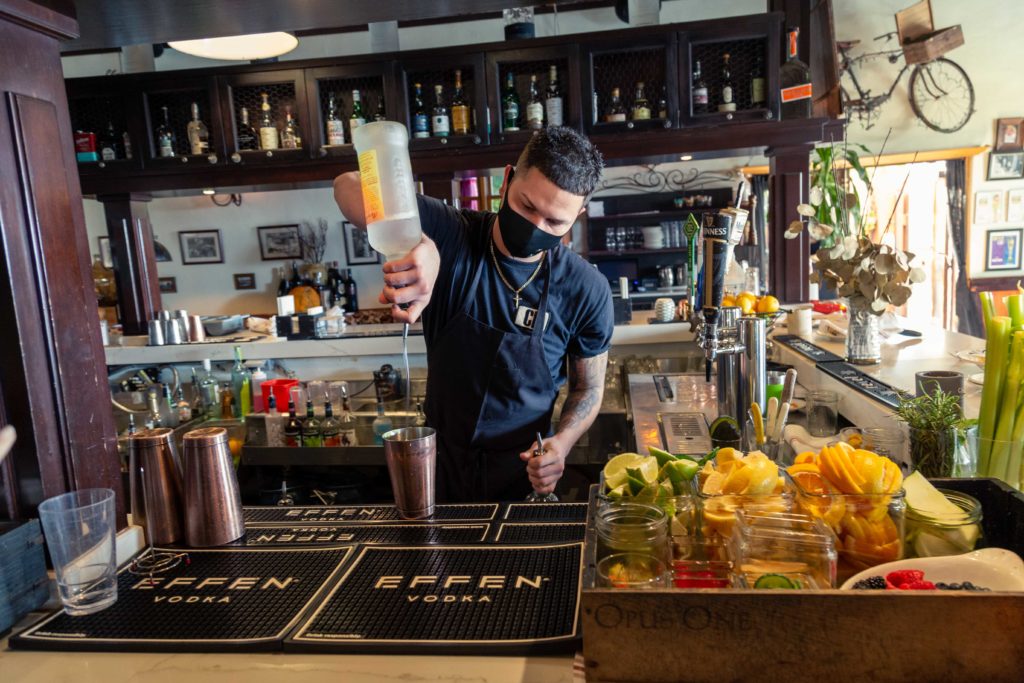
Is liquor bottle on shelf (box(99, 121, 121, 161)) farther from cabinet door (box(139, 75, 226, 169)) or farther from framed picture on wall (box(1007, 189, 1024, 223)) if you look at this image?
framed picture on wall (box(1007, 189, 1024, 223))

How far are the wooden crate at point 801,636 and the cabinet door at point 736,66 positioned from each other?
12.2 feet

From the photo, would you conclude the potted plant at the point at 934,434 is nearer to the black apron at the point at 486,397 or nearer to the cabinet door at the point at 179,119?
the black apron at the point at 486,397

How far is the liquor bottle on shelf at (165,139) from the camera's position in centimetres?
438

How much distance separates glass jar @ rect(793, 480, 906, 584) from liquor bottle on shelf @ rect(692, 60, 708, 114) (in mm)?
3617

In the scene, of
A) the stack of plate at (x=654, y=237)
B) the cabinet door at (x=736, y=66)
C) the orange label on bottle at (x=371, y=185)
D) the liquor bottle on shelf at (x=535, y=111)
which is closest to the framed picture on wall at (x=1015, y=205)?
the stack of plate at (x=654, y=237)

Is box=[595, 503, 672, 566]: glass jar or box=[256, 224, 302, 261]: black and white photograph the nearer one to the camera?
box=[595, 503, 672, 566]: glass jar

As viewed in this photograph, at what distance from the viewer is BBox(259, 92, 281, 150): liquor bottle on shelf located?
430 centimetres

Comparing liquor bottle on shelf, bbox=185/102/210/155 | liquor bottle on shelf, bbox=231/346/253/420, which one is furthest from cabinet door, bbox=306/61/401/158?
liquor bottle on shelf, bbox=231/346/253/420

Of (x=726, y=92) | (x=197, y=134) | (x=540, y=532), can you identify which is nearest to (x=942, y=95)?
(x=726, y=92)

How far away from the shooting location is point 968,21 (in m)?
7.17

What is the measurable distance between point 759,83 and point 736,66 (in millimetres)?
196

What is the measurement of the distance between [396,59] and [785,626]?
405cm

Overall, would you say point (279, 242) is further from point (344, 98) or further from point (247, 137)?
point (344, 98)

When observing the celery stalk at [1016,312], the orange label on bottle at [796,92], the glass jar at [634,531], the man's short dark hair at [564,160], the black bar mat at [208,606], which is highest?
the orange label on bottle at [796,92]
